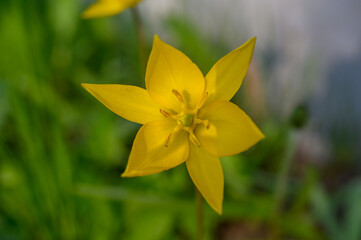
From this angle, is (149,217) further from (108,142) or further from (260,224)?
(260,224)

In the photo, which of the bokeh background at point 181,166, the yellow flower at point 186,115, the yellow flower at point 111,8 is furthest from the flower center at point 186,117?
the yellow flower at point 111,8

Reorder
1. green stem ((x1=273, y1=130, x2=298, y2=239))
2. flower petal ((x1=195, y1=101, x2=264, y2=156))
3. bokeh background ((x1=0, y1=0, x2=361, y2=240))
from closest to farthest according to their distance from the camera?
1. flower petal ((x1=195, y1=101, x2=264, y2=156))
2. green stem ((x1=273, y1=130, x2=298, y2=239))
3. bokeh background ((x1=0, y1=0, x2=361, y2=240))

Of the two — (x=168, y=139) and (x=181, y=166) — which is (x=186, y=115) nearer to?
(x=168, y=139)

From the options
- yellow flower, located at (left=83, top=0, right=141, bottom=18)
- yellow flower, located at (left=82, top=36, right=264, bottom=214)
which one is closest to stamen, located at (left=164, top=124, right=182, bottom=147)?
yellow flower, located at (left=82, top=36, right=264, bottom=214)

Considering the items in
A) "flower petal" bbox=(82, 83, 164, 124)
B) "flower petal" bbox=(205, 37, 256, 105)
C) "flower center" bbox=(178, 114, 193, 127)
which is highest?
"flower petal" bbox=(205, 37, 256, 105)

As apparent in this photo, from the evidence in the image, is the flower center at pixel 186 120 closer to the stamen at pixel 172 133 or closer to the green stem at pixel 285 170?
the stamen at pixel 172 133

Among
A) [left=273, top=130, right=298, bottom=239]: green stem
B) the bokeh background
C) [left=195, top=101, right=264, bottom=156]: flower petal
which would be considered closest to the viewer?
[left=195, top=101, right=264, bottom=156]: flower petal

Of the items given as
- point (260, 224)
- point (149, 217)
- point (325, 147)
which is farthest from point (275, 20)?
point (149, 217)

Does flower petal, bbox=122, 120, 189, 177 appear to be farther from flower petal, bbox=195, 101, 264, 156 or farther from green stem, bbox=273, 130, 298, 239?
green stem, bbox=273, 130, 298, 239
